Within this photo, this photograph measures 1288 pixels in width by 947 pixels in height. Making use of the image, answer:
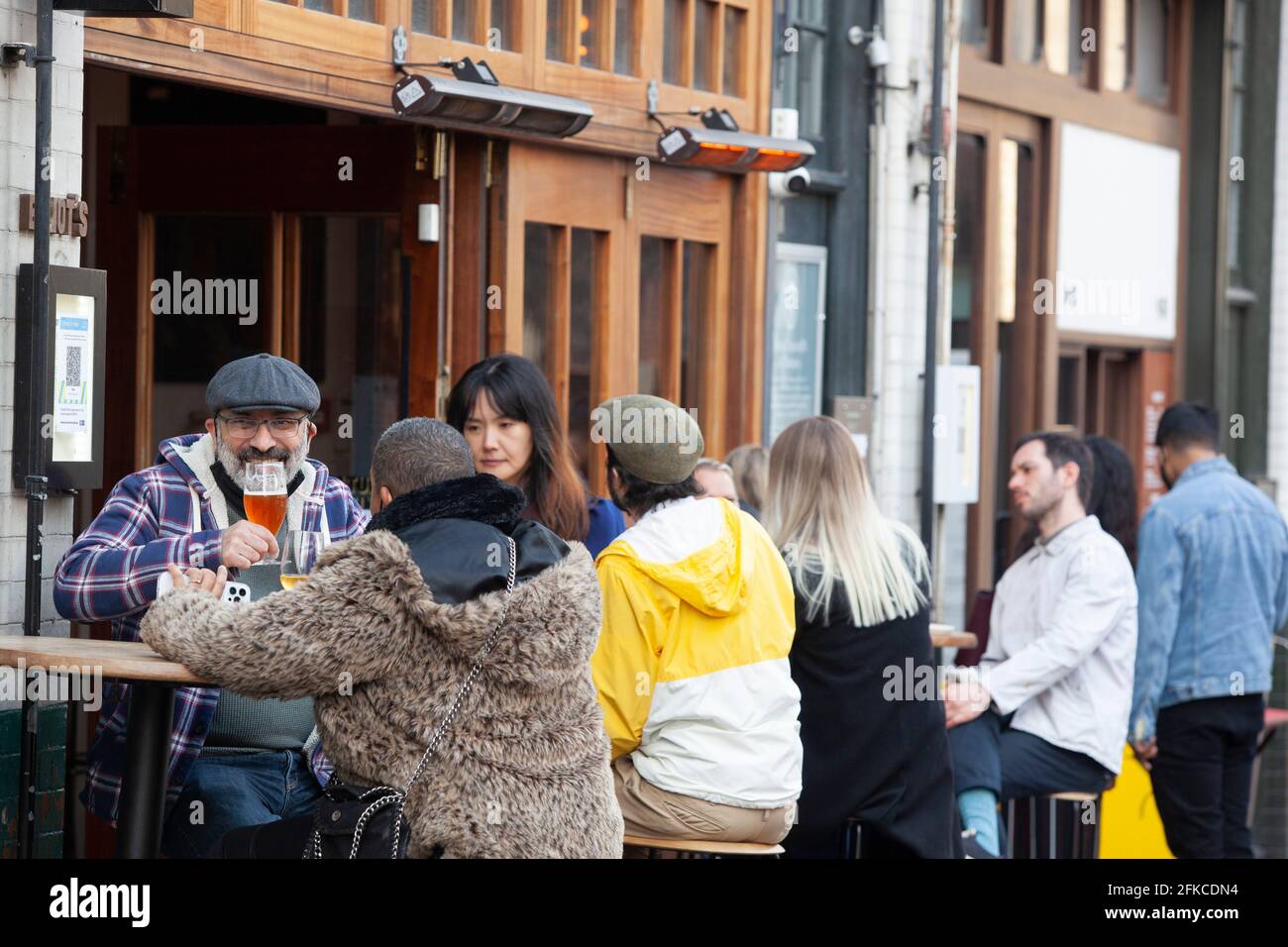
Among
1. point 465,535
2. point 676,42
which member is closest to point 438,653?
point 465,535

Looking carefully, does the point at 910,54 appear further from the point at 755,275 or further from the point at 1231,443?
the point at 1231,443

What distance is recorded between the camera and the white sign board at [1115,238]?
1071 centimetres

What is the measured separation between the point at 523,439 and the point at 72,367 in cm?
137

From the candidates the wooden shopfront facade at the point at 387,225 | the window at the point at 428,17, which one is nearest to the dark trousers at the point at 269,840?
the wooden shopfront facade at the point at 387,225

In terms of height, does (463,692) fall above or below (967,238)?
below

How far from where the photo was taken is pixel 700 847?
4750 millimetres

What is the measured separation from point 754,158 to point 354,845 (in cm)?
459

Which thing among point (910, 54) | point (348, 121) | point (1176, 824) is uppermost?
point (910, 54)

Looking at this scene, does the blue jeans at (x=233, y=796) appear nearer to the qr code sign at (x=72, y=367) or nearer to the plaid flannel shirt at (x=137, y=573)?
the plaid flannel shirt at (x=137, y=573)

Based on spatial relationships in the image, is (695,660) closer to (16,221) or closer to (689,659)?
(689,659)

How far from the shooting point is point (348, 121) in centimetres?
753

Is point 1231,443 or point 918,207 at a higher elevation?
point 918,207

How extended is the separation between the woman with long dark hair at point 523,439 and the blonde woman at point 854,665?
616mm
